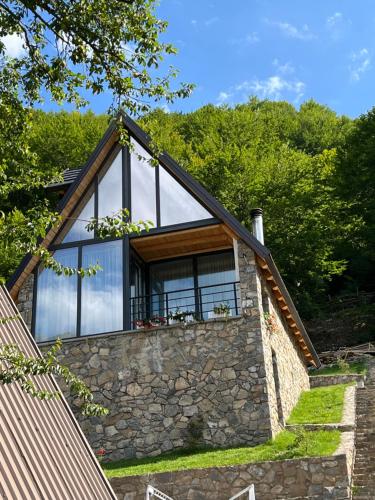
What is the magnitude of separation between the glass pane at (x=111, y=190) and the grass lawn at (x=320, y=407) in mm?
6633

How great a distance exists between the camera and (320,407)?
15883 millimetres

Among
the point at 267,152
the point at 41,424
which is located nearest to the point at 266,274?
the point at 41,424

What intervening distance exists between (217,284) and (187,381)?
2.48 metres

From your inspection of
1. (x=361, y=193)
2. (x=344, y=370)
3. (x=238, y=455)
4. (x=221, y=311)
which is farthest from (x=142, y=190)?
(x=361, y=193)

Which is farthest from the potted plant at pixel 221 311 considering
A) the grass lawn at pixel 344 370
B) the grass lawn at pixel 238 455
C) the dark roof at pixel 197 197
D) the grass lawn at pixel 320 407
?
the grass lawn at pixel 344 370

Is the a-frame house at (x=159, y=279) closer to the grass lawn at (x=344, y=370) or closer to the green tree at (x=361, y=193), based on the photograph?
the grass lawn at (x=344, y=370)

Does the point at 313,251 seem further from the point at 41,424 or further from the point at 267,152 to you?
the point at 41,424

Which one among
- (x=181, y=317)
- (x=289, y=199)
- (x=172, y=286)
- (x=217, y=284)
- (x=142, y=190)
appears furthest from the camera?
(x=289, y=199)

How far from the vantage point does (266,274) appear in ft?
48.5

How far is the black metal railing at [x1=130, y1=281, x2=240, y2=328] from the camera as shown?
1416cm

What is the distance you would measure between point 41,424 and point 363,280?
28.5 m

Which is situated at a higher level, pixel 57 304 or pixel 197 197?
pixel 197 197

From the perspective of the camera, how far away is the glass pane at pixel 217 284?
1430cm

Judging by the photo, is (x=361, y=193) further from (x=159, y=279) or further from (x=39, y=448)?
(x=39, y=448)
